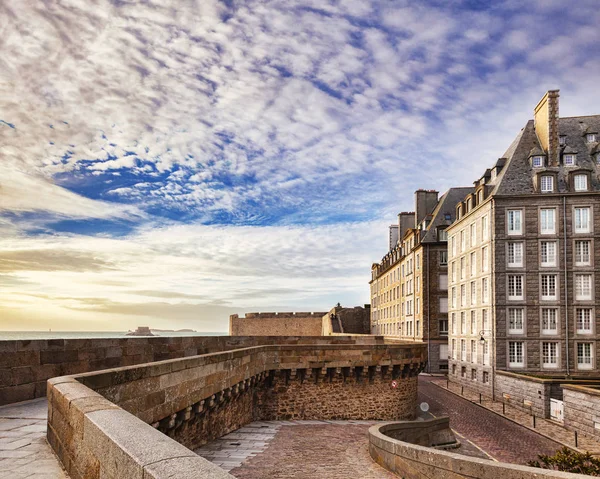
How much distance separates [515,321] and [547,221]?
6.93 m

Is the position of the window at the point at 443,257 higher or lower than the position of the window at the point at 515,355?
higher

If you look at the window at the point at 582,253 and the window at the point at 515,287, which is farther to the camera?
the window at the point at 515,287

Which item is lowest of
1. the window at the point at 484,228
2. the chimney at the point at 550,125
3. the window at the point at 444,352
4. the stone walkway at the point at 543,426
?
the stone walkway at the point at 543,426

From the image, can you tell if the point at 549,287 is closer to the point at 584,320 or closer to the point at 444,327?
the point at 584,320

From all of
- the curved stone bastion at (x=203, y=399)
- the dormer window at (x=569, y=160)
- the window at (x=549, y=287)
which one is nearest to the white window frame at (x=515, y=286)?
the window at (x=549, y=287)

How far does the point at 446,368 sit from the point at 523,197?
19679mm

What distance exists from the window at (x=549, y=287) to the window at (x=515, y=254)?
1.79 metres

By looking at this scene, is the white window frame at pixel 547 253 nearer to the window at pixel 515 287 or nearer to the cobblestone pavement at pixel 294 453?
the window at pixel 515 287

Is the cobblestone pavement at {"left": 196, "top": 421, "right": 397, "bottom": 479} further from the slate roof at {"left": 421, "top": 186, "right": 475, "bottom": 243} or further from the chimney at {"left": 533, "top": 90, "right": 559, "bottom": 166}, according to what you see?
the slate roof at {"left": 421, "top": 186, "right": 475, "bottom": 243}

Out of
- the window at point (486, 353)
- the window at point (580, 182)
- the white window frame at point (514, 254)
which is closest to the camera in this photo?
the window at point (580, 182)

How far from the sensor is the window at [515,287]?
35344 mm

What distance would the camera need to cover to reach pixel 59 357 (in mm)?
12156

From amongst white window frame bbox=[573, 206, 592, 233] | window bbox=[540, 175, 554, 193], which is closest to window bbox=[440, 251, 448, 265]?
window bbox=[540, 175, 554, 193]

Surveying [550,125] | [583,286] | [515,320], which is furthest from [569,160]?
[515,320]
